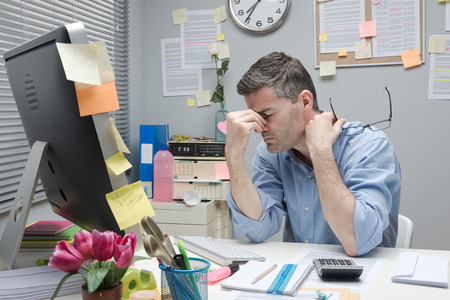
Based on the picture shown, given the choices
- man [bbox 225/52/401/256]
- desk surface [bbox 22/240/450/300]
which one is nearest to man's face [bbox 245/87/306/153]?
man [bbox 225/52/401/256]

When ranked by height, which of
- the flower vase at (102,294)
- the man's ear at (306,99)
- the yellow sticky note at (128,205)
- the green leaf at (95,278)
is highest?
the man's ear at (306,99)

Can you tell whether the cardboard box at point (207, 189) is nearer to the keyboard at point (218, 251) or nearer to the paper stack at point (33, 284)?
the keyboard at point (218, 251)

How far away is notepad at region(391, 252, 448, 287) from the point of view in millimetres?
1009

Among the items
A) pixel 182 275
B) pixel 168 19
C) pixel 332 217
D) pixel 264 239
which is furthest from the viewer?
pixel 168 19

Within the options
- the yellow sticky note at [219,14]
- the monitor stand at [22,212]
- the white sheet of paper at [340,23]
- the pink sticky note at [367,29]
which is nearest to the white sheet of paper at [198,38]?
the yellow sticky note at [219,14]

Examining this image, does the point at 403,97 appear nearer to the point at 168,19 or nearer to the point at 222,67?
the point at 222,67

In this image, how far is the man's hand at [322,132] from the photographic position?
1.42 m

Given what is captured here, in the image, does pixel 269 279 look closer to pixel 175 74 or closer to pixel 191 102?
pixel 191 102

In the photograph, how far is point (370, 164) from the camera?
138 centimetres

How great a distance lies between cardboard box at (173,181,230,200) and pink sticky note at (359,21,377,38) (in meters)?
1.26

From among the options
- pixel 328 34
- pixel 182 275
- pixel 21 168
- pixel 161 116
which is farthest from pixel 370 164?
pixel 161 116

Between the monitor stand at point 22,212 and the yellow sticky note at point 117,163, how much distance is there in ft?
0.83

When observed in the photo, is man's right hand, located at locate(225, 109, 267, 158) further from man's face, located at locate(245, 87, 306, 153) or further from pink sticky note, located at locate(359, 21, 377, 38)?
pink sticky note, located at locate(359, 21, 377, 38)

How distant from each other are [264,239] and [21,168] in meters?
1.14
